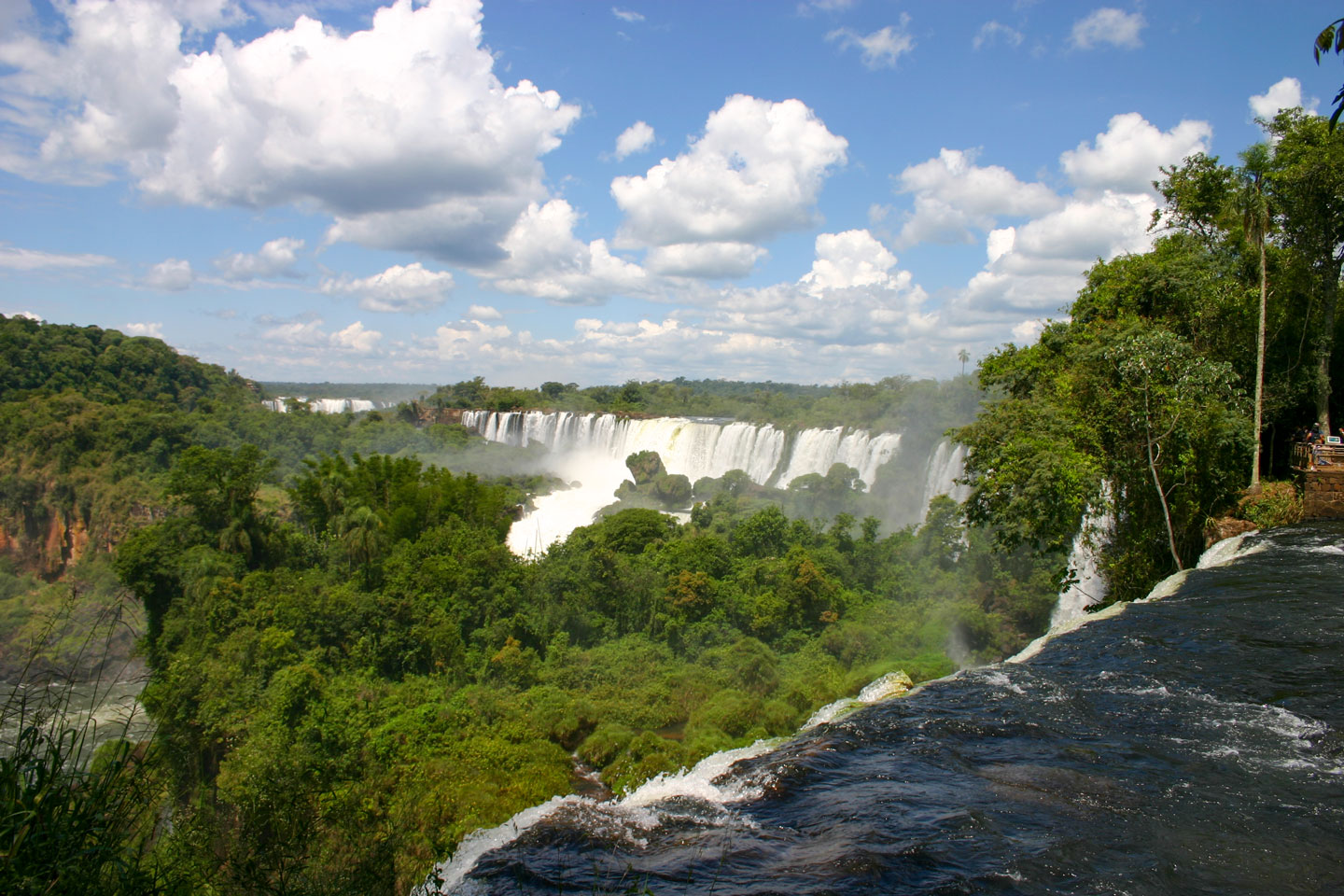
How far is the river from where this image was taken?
4180 mm

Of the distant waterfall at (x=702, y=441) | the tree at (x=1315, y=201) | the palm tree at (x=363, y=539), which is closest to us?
the tree at (x=1315, y=201)

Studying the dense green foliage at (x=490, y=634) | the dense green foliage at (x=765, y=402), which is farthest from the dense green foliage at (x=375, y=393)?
the dense green foliage at (x=490, y=634)

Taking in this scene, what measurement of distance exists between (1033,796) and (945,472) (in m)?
23.3

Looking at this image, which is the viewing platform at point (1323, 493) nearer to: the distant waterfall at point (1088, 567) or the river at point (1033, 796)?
the distant waterfall at point (1088, 567)

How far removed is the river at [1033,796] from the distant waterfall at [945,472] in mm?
18598

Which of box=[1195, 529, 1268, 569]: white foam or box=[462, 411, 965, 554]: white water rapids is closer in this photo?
box=[1195, 529, 1268, 569]: white foam

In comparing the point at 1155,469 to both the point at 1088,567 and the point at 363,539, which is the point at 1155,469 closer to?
the point at 1088,567

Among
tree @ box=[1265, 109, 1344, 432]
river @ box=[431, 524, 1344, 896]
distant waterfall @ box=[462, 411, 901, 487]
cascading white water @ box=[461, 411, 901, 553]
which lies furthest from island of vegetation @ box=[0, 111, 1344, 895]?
cascading white water @ box=[461, 411, 901, 553]

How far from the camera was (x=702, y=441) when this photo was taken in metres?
41.3

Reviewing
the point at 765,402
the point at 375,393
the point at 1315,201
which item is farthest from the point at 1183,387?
the point at 375,393

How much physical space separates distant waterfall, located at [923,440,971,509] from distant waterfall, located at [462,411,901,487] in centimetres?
288

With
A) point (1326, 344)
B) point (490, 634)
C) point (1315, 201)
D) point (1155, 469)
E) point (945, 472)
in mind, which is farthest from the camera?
point (945, 472)

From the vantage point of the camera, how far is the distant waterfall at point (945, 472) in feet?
85.6

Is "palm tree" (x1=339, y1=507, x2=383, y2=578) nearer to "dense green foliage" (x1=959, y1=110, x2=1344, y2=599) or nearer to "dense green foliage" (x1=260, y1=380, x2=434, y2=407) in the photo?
"dense green foliage" (x1=959, y1=110, x2=1344, y2=599)
